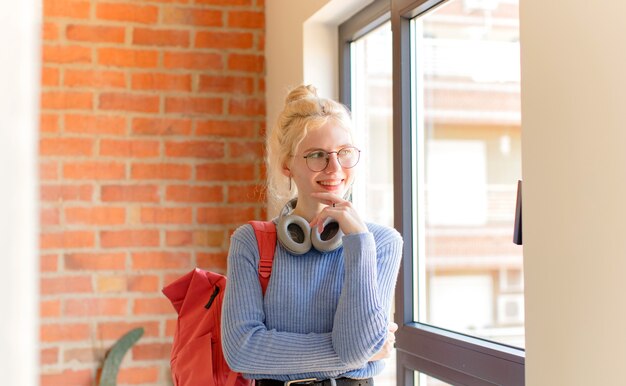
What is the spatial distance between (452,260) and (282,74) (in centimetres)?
148

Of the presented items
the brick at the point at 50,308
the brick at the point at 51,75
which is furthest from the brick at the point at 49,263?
the brick at the point at 51,75

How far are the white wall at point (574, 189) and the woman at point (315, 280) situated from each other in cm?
33

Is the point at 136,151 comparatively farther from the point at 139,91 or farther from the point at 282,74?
the point at 282,74

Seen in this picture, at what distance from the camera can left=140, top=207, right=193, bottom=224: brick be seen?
295cm

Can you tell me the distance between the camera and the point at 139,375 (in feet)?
9.53

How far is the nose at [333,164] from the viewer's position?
1593 millimetres

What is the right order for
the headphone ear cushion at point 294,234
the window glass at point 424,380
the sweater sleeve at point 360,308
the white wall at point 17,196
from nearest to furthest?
the white wall at point 17,196
the sweater sleeve at point 360,308
the headphone ear cushion at point 294,234
the window glass at point 424,380

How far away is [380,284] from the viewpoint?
5.06 feet

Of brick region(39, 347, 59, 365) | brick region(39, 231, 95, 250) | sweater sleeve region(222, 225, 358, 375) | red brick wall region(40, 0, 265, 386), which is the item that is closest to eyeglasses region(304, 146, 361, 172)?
sweater sleeve region(222, 225, 358, 375)

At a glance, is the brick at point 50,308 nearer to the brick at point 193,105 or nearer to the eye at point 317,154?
the brick at point 193,105

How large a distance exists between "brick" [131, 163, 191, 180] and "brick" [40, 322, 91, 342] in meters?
0.61

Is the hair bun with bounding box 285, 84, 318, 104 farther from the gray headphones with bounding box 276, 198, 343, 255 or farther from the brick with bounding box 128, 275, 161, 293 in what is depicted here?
the brick with bounding box 128, 275, 161, 293

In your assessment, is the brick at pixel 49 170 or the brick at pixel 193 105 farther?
the brick at pixel 193 105

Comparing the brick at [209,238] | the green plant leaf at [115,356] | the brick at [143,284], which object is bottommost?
the green plant leaf at [115,356]
